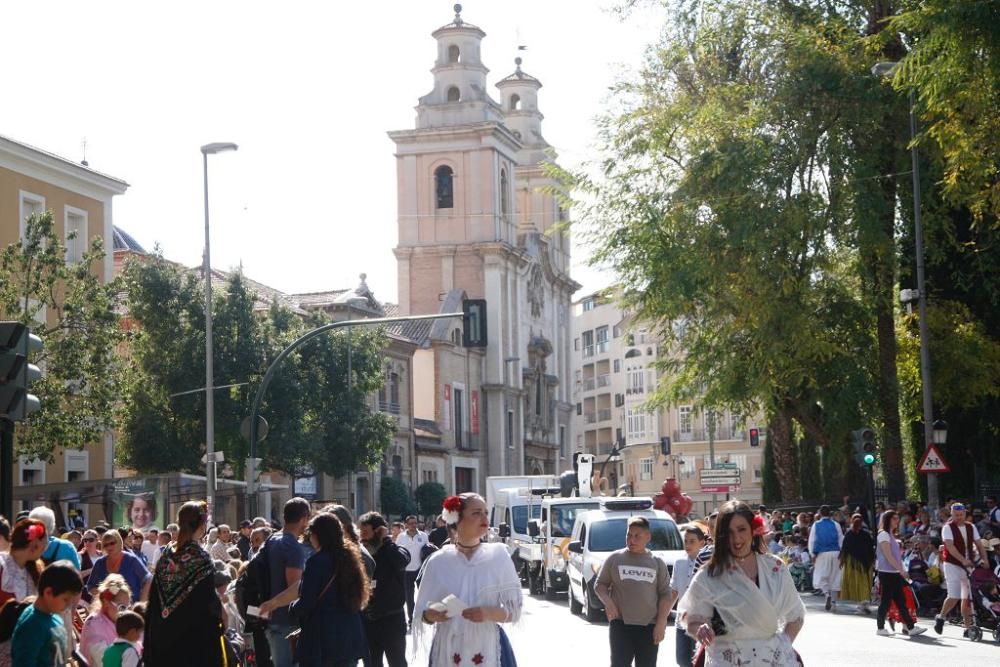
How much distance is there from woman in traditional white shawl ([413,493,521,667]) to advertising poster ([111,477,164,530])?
1052 inches

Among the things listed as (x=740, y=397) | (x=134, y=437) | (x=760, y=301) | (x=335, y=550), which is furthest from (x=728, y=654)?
(x=134, y=437)

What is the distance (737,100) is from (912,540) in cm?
1088

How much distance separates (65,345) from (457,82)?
2351 inches

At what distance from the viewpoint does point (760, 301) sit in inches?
1288

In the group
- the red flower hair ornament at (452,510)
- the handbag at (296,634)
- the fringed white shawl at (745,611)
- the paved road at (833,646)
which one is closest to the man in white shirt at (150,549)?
the paved road at (833,646)

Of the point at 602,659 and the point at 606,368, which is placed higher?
the point at 606,368

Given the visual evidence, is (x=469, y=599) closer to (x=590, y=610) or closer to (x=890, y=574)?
(x=890, y=574)

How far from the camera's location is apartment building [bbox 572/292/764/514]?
111 meters

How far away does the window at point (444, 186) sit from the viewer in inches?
3605

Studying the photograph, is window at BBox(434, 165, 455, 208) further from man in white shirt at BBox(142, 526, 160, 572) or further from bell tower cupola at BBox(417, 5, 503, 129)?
man in white shirt at BBox(142, 526, 160, 572)

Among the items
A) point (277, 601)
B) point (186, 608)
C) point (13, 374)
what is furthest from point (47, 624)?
point (13, 374)

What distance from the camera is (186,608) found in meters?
9.84

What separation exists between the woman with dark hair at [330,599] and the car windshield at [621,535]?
52.3 feet

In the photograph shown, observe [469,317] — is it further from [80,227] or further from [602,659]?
[80,227]
